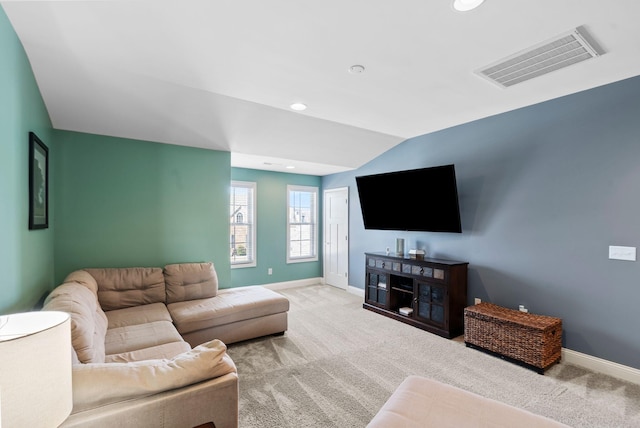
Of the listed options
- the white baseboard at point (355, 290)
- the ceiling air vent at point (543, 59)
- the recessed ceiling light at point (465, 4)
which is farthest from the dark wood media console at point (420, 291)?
the recessed ceiling light at point (465, 4)

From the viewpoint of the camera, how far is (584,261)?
2801 millimetres

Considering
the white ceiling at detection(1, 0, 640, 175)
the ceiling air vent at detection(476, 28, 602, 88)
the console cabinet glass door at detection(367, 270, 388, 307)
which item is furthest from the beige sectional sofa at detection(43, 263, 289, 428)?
the ceiling air vent at detection(476, 28, 602, 88)

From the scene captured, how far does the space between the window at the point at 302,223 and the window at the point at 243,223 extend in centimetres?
75

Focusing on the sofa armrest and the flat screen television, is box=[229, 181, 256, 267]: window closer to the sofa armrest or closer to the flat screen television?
the flat screen television

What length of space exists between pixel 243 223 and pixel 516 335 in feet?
14.2

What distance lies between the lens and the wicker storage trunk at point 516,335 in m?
2.67

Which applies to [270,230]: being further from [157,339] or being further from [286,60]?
[286,60]

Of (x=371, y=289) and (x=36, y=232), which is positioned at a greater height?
(x=36, y=232)

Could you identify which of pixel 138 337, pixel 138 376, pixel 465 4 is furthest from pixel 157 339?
pixel 465 4

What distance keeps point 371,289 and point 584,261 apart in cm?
253

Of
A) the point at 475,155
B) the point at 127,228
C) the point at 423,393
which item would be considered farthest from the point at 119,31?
the point at 475,155

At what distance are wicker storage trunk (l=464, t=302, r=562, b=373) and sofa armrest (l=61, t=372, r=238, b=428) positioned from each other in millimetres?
2641

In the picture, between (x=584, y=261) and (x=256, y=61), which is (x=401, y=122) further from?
(x=584, y=261)

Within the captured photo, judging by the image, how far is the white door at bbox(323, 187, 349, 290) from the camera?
224 inches
